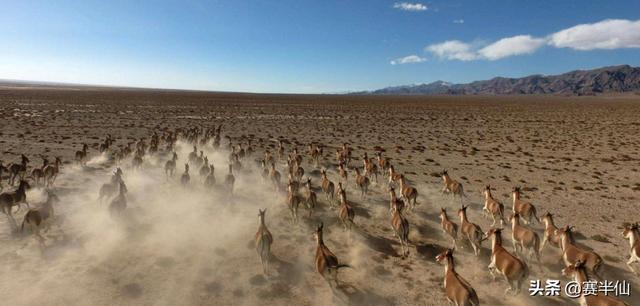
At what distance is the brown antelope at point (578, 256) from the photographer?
9.39 meters

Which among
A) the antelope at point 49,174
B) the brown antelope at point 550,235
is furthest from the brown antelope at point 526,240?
the antelope at point 49,174

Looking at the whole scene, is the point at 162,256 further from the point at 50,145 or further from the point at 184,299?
the point at 50,145

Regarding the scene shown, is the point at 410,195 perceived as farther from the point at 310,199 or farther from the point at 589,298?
the point at 589,298

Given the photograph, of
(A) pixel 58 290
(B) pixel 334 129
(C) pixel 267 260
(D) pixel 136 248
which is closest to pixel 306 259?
(C) pixel 267 260

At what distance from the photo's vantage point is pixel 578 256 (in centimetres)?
980

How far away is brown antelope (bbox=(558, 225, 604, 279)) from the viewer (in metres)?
9.39

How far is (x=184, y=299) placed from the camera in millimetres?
9109

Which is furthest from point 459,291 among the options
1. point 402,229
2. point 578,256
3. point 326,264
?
point 578,256

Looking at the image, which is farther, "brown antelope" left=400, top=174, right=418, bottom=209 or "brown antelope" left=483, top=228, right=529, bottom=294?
"brown antelope" left=400, top=174, right=418, bottom=209

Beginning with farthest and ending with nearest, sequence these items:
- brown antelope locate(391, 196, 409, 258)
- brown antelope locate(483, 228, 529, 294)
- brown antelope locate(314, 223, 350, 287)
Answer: brown antelope locate(391, 196, 409, 258) < brown antelope locate(314, 223, 350, 287) < brown antelope locate(483, 228, 529, 294)

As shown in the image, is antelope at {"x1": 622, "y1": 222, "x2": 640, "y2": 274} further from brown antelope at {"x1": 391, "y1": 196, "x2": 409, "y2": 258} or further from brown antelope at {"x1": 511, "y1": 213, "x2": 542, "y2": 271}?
brown antelope at {"x1": 391, "y1": 196, "x2": 409, "y2": 258}

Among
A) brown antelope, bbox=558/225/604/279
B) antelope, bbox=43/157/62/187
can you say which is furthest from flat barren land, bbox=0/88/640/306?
brown antelope, bbox=558/225/604/279

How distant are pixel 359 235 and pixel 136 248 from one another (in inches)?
281

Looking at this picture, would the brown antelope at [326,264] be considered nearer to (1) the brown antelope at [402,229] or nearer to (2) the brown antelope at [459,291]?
(2) the brown antelope at [459,291]
